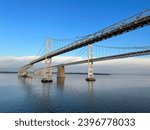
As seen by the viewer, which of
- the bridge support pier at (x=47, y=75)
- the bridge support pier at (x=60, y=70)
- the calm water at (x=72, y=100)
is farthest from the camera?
the bridge support pier at (x=60, y=70)

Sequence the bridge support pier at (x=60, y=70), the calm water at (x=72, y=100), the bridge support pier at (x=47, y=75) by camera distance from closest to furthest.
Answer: the calm water at (x=72, y=100) < the bridge support pier at (x=47, y=75) < the bridge support pier at (x=60, y=70)

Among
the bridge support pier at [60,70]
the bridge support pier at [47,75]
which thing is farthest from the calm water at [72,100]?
the bridge support pier at [60,70]

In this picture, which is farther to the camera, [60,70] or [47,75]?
[60,70]

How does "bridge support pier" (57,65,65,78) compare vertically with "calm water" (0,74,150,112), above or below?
above

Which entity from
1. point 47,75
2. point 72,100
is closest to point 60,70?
point 47,75

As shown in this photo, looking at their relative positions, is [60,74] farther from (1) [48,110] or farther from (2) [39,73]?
(1) [48,110]

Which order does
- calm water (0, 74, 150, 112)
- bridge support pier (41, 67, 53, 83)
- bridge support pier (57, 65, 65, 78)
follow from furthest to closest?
1. bridge support pier (57, 65, 65, 78)
2. bridge support pier (41, 67, 53, 83)
3. calm water (0, 74, 150, 112)

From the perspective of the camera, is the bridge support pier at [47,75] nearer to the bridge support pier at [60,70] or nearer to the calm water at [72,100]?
the calm water at [72,100]

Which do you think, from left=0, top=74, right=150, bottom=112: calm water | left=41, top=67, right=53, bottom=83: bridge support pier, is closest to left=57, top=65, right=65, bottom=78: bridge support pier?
left=41, top=67, right=53, bottom=83: bridge support pier

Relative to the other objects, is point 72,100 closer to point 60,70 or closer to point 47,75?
point 47,75

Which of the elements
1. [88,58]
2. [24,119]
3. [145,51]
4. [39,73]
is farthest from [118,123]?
[39,73]

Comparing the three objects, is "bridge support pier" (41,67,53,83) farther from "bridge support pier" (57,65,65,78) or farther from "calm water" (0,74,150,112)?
"bridge support pier" (57,65,65,78)

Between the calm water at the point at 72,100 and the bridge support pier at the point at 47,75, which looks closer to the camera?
the calm water at the point at 72,100
